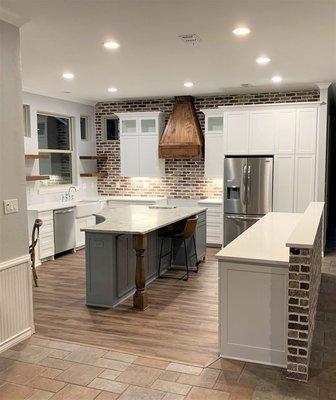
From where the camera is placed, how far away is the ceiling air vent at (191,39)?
163 inches

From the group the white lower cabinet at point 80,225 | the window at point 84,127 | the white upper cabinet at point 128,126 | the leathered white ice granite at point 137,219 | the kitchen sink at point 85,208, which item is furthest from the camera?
the window at point 84,127

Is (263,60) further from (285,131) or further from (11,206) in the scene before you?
(11,206)

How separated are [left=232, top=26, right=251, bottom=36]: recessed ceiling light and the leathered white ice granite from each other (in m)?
2.14

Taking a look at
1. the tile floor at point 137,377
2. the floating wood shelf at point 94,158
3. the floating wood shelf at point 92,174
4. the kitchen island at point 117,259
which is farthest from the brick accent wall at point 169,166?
the tile floor at point 137,377

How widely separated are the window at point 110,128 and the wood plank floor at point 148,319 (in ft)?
13.0

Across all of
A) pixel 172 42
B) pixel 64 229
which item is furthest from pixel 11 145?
pixel 64 229

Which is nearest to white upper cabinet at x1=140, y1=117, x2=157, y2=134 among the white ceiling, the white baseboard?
the white ceiling

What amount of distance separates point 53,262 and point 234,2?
5055 mm

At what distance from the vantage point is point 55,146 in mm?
8242

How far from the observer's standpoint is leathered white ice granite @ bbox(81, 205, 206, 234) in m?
4.62

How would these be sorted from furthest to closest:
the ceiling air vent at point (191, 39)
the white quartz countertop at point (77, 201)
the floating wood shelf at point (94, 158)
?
1. the floating wood shelf at point (94, 158)
2. the white quartz countertop at point (77, 201)
3. the ceiling air vent at point (191, 39)

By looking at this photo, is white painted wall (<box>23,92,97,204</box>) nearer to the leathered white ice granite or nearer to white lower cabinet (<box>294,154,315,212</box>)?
the leathered white ice granite

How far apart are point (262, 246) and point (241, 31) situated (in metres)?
1.99

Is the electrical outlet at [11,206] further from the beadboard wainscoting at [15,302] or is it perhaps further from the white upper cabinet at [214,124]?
the white upper cabinet at [214,124]
